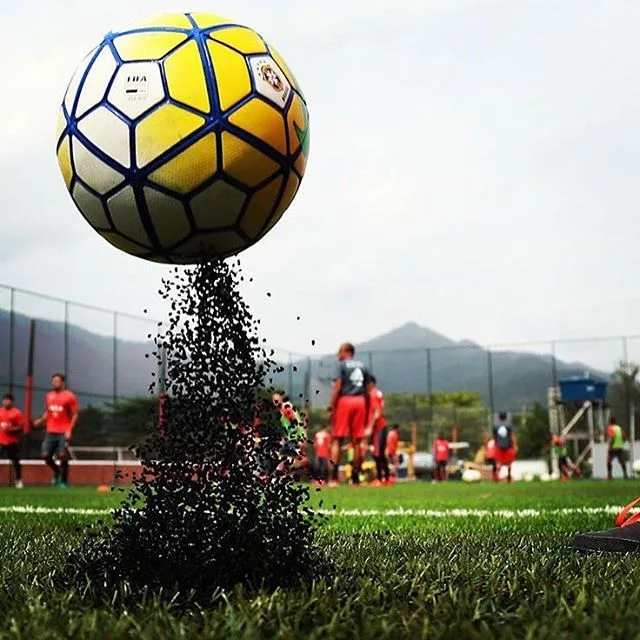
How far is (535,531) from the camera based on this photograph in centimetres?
523

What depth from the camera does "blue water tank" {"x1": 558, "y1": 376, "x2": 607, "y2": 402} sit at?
3097 centimetres

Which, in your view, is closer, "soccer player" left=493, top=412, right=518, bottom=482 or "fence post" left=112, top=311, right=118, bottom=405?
"soccer player" left=493, top=412, right=518, bottom=482

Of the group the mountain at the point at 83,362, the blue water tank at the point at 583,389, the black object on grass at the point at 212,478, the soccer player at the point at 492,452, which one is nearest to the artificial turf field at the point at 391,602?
the black object on grass at the point at 212,478

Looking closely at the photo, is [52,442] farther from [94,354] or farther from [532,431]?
[532,431]

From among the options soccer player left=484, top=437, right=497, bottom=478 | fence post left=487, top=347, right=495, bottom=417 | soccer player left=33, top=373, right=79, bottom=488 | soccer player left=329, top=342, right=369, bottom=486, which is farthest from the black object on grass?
fence post left=487, top=347, right=495, bottom=417

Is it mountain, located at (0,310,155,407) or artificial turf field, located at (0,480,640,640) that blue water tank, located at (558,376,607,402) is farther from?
artificial turf field, located at (0,480,640,640)

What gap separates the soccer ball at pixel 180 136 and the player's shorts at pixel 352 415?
41.0 feet

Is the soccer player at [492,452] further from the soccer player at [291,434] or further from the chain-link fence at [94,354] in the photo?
the soccer player at [291,434]

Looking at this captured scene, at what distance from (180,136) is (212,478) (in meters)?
1.10

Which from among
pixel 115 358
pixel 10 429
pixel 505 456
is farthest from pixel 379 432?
pixel 115 358

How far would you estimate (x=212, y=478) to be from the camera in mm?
3074

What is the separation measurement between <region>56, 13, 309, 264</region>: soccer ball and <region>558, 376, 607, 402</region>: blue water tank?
29.0 metres

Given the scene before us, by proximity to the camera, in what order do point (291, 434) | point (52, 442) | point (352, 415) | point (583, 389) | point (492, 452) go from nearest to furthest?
1. point (291, 434)
2. point (352, 415)
3. point (52, 442)
4. point (492, 452)
5. point (583, 389)

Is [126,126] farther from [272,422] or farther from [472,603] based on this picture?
[472,603]
